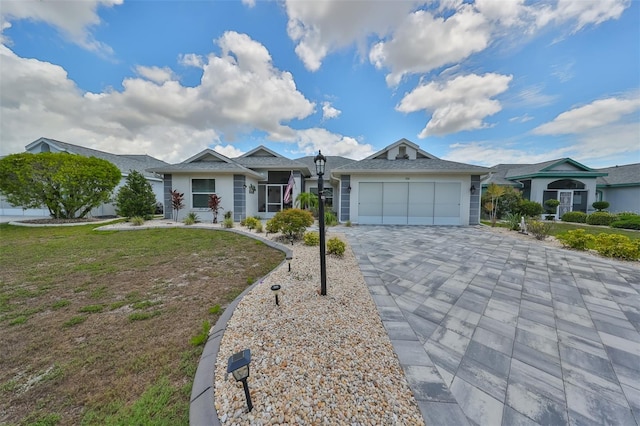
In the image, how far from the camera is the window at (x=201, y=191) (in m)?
11.7

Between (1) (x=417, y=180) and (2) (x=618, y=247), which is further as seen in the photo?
(1) (x=417, y=180)

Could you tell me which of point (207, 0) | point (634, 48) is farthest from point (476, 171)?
point (207, 0)

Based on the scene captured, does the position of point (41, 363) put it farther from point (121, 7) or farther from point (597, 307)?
point (121, 7)

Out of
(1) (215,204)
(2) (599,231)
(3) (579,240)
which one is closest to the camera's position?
(3) (579,240)

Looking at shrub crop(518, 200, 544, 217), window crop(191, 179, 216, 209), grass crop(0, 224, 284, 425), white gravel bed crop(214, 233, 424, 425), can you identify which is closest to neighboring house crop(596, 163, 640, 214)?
shrub crop(518, 200, 544, 217)

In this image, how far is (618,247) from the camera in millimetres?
5438

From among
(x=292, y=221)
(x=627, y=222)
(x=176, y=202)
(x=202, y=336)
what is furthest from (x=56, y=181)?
(x=627, y=222)

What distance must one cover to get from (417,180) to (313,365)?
11.2 meters

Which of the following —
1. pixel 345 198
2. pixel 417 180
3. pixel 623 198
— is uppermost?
pixel 417 180

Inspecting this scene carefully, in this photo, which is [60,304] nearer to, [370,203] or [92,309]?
[92,309]

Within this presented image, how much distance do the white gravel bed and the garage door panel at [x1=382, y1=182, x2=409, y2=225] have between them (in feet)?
29.2

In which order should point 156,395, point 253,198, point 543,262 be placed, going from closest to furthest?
point 156,395, point 543,262, point 253,198

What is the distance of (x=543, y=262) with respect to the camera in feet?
17.1

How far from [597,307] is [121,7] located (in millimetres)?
13295
